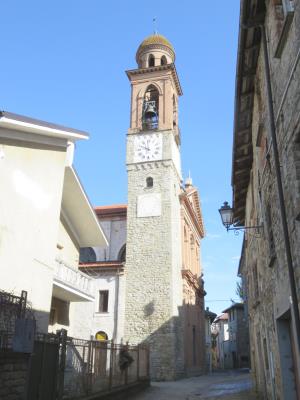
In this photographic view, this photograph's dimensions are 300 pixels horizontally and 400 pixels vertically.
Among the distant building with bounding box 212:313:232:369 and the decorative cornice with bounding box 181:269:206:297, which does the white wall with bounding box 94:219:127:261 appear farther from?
the distant building with bounding box 212:313:232:369

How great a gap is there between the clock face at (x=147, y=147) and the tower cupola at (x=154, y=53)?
719cm

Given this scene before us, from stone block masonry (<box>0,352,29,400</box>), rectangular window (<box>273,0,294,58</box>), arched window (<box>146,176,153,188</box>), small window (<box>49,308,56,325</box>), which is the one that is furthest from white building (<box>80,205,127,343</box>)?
rectangular window (<box>273,0,294,58</box>)

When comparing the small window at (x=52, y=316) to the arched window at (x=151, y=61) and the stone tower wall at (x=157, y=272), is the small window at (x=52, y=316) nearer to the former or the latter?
→ the stone tower wall at (x=157, y=272)

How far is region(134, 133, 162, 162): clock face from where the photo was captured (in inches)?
1209

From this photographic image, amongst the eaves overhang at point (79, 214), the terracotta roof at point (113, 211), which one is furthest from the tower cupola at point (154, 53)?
the eaves overhang at point (79, 214)

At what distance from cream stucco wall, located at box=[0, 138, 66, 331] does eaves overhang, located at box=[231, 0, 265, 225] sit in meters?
5.72

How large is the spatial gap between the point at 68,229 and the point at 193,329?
60.2 feet

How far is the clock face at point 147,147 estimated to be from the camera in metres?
30.7

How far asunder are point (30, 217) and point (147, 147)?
19.3m

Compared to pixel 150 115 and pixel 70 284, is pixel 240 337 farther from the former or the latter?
pixel 70 284

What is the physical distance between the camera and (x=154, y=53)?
3512cm

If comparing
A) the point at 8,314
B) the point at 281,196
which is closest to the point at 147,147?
the point at 8,314

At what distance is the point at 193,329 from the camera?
32969 millimetres

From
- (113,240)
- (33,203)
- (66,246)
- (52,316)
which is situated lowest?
(52,316)
